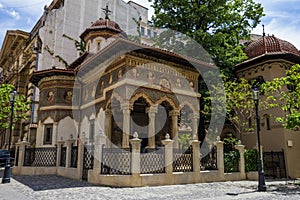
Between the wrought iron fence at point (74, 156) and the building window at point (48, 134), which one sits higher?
the building window at point (48, 134)

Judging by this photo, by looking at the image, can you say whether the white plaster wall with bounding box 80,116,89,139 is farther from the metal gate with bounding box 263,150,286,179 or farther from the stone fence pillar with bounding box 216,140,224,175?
the metal gate with bounding box 263,150,286,179

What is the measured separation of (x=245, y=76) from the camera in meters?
19.5

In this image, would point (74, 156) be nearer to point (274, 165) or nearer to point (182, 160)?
point (182, 160)

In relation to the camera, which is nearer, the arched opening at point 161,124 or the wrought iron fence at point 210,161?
the wrought iron fence at point 210,161

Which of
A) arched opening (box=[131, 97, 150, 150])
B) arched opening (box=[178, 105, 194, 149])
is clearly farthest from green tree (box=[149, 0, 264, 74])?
arched opening (box=[131, 97, 150, 150])

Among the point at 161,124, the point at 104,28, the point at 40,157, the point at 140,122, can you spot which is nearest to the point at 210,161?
the point at 161,124

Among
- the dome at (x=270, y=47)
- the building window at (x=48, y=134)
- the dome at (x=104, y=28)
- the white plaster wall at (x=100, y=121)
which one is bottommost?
the building window at (x=48, y=134)

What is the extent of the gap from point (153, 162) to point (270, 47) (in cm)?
1263

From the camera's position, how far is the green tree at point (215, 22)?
18.0 metres

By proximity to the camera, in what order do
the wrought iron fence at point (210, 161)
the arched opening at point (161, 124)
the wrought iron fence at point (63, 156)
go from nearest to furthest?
the wrought iron fence at point (210, 161) → the wrought iron fence at point (63, 156) → the arched opening at point (161, 124)

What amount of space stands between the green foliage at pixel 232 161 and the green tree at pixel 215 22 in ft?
21.6

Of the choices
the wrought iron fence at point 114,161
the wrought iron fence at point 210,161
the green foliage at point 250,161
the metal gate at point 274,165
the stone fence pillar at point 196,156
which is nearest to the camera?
the wrought iron fence at point 114,161

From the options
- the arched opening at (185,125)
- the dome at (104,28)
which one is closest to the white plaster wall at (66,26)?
the dome at (104,28)

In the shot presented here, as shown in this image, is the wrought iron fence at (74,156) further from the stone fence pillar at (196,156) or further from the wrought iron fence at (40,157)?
the stone fence pillar at (196,156)
